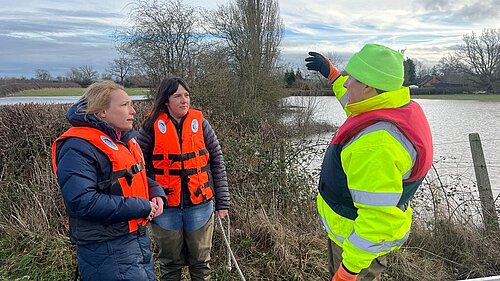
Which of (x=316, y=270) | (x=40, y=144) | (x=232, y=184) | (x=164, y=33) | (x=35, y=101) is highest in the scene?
(x=164, y=33)

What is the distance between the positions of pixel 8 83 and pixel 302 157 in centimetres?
558

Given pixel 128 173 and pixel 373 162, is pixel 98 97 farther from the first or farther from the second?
pixel 373 162

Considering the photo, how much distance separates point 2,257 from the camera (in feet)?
12.6

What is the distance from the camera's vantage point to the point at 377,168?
5.44 feet

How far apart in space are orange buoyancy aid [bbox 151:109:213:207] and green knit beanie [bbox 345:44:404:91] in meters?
1.36

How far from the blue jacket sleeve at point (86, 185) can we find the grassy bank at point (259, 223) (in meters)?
1.83

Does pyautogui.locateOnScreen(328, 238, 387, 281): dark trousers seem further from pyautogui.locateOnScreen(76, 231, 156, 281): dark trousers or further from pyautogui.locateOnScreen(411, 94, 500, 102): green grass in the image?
pyautogui.locateOnScreen(411, 94, 500, 102): green grass

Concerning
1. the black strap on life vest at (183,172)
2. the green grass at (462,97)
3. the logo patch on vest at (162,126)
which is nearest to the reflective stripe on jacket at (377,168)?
the black strap on life vest at (183,172)

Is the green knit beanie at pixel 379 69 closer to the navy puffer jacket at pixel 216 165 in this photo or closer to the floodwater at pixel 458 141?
the navy puffer jacket at pixel 216 165

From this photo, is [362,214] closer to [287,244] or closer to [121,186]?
[121,186]

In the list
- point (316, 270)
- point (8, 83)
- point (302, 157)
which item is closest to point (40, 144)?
point (8, 83)

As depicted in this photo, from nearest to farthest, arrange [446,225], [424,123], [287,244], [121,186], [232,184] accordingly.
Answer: [424,123] < [121,186] < [287,244] < [446,225] < [232,184]

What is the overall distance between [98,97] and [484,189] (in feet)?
13.6

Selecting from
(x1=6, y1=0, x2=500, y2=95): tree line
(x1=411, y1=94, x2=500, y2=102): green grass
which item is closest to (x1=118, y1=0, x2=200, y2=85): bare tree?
(x1=6, y1=0, x2=500, y2=95): tree line
